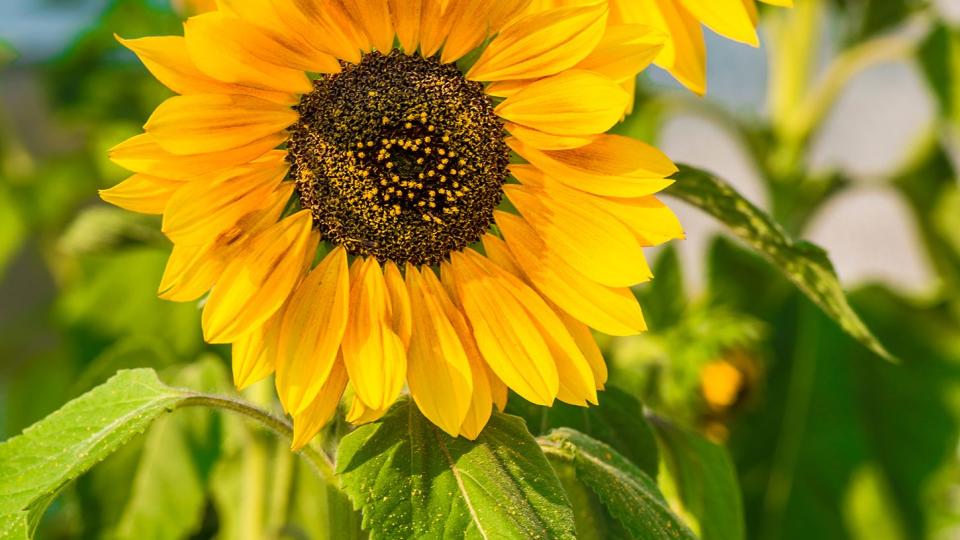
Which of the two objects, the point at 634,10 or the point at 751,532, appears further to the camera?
the point at 751,532

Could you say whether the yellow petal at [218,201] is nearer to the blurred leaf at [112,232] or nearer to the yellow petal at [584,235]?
the yellow petal at [584,235]

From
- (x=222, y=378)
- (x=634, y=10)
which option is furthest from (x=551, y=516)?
(x=222, y=378)

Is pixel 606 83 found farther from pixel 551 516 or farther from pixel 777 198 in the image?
pixel 777 198

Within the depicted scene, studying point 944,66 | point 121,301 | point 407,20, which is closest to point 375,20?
point 407,20

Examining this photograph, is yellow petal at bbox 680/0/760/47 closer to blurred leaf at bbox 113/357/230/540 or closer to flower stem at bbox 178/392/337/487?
flower stem at bbox 178/392/337/487

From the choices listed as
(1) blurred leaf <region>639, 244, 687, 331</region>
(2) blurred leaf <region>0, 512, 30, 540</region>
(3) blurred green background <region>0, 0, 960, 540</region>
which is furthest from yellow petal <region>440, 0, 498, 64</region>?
(1) blurred leaf <region>639, 244, 687, 331</region>

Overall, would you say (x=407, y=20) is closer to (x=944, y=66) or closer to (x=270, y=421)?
(x=270, y=421)

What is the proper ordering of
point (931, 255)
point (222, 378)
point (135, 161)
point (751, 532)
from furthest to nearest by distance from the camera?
point (931, 255), point (751, 532), point (222, 378), point (135, 161)
